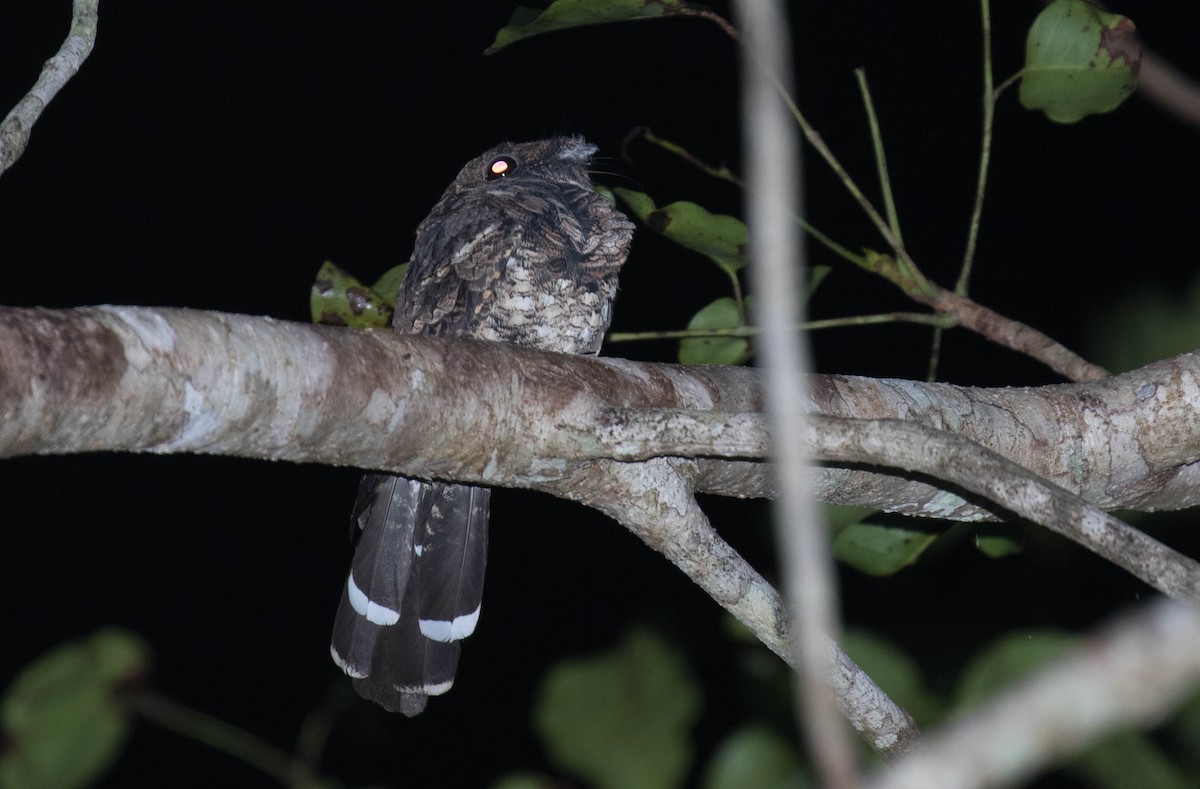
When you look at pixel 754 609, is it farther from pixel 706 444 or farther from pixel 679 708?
pixel 679 708

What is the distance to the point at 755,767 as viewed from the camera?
1228 millimetres

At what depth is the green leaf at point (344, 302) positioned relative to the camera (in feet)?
7.53

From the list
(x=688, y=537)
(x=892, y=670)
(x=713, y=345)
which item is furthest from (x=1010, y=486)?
(x=713, y=345)

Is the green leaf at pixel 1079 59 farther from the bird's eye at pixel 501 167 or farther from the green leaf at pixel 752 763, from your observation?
the green leaf at pixel 752 763

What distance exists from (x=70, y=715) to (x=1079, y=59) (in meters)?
2.28

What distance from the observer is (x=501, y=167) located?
318cm

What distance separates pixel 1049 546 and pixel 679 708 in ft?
6.68

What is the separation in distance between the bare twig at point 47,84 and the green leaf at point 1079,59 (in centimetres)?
189

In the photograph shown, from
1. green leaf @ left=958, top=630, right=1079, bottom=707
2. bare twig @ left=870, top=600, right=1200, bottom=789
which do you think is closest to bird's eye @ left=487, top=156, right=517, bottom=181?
green leaf @ left=958, top=630, right=1079, bottom=707

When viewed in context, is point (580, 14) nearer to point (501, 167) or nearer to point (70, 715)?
point (501, 167)

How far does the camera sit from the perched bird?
2.48 metres

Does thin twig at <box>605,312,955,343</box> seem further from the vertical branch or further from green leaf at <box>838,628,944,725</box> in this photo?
the vertical branch

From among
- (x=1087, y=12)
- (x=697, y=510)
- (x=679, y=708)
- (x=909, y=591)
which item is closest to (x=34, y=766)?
(x=679, y=708)

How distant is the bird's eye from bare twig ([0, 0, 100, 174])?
1373 mm
